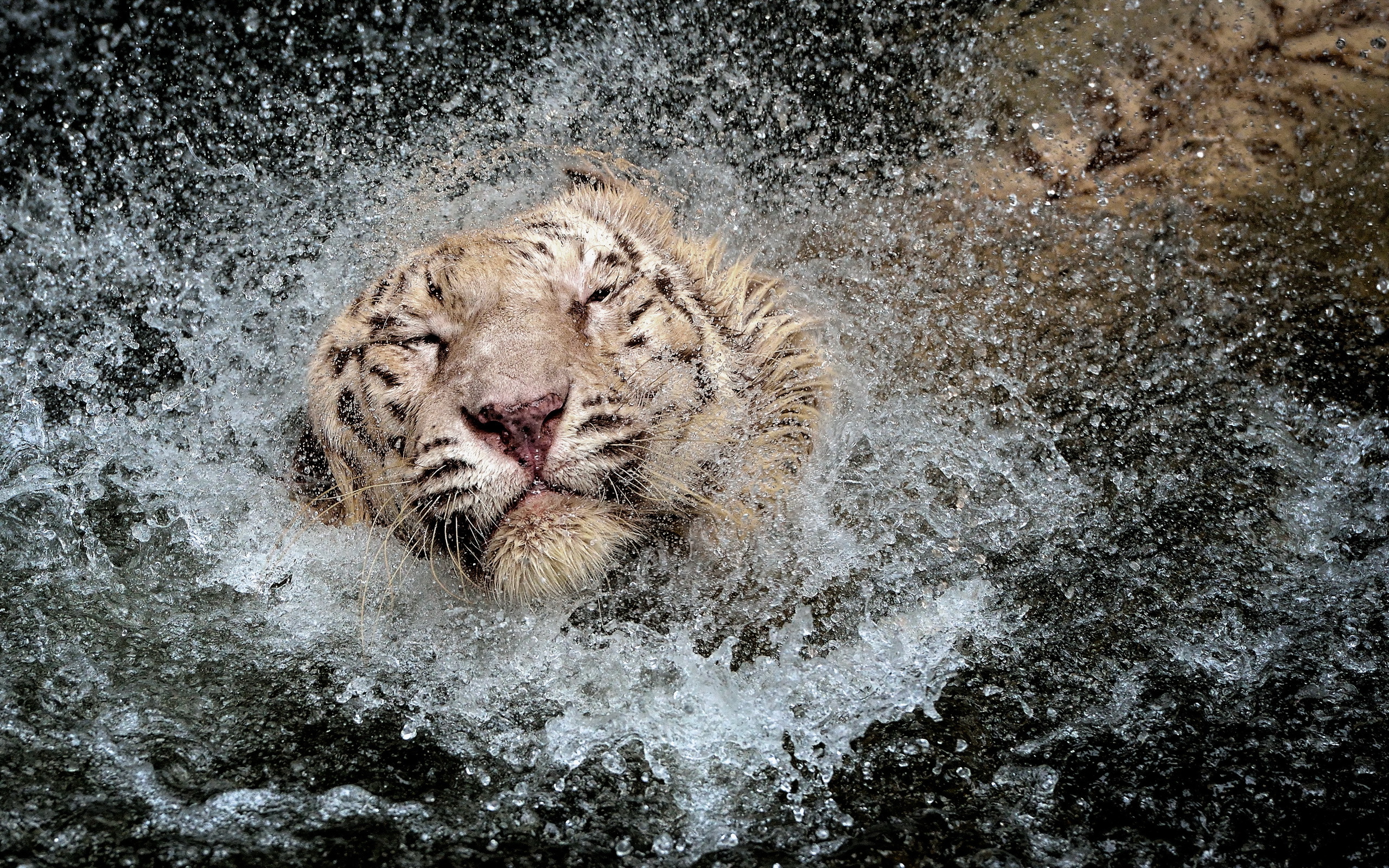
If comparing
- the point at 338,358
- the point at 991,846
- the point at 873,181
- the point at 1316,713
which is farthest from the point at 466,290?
the point at 1316,713

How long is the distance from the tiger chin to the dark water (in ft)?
0.71

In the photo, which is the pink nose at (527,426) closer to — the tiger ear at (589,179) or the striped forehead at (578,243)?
the striped forehead at (578,243)

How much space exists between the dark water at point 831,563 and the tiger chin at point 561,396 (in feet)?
0.71

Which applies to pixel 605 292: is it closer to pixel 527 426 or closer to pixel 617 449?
pixel 617 449

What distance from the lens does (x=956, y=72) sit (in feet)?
13.0

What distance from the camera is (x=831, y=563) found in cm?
359

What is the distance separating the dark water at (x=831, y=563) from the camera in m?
2.81

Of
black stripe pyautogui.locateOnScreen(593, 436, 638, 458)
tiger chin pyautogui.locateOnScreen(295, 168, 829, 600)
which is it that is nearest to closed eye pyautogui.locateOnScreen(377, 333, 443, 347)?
tiger chin pyautogui.locateOnScreen(295, 168, 829, 600)

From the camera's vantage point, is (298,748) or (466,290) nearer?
(298,748)

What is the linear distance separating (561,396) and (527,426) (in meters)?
0.13

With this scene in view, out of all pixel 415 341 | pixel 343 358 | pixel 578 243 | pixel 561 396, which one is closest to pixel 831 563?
pixel 561 396

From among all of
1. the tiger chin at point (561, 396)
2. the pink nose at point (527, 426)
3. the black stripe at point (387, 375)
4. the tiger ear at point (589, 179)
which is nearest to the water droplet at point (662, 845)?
the tiger chin at point (561, 396)

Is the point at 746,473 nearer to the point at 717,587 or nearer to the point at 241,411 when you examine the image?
the point at 717,587

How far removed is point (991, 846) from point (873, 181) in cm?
237
